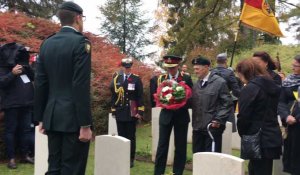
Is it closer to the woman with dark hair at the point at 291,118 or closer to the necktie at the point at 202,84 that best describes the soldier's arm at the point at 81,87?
the necktie at the point at 202,84

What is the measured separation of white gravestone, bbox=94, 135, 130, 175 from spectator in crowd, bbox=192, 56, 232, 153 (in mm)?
1534

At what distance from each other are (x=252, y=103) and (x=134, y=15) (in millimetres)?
27132

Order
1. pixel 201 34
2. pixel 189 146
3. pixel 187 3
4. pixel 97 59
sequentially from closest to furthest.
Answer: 1. pixel 189 146
2. pixel 97 59
3. pixel 201 34
4. pixel 187 3

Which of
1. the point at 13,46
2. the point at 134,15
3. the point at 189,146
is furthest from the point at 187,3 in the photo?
the point at 13,46

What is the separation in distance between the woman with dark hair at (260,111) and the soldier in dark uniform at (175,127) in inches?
59.2

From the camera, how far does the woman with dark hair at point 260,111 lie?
5398 mm

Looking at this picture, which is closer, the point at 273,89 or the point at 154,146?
the point at 273,89

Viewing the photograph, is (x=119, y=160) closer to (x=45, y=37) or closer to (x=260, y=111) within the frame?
(x=260, y=111)

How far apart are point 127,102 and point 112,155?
107 inches

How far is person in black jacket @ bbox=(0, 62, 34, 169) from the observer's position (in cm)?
736

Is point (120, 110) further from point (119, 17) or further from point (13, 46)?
point (119, 17)

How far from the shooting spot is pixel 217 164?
4230 millimetres

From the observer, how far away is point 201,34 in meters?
21.3

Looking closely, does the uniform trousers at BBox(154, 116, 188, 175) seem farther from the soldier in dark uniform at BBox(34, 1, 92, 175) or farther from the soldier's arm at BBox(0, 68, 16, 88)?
the soldier's arm at BBox(0, 68, 16, 88)
